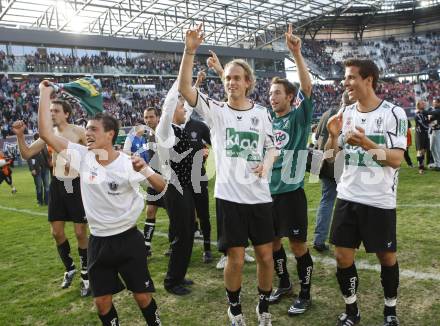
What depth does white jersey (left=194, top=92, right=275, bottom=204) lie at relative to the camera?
3.55 m

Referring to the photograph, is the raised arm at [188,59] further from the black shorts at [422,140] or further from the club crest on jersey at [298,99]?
the black shorts at [422,140]

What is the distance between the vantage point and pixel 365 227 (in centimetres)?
349

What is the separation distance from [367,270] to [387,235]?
1.60 meters

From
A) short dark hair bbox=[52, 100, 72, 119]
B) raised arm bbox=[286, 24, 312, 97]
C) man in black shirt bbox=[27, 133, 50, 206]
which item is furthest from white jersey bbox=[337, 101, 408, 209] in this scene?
man in black shirt bbox=[27, 133, 50, 206]

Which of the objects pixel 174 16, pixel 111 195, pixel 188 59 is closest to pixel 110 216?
pixel 111 195

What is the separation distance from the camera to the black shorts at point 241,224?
351 centimetres

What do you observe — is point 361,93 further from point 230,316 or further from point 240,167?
point 230,316

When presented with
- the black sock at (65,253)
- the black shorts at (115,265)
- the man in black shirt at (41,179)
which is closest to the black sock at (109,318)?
the black shorts at (115,265)

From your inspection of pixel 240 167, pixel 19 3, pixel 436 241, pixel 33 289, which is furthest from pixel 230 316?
pixel 19 3

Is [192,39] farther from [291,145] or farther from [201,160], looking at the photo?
[201,160]

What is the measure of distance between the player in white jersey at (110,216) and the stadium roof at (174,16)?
30.3 metres

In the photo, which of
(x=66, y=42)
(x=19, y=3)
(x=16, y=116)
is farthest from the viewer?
(x=66, y=42)

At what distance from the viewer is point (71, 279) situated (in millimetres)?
5211

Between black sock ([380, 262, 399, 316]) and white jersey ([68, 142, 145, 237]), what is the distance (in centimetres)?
216
